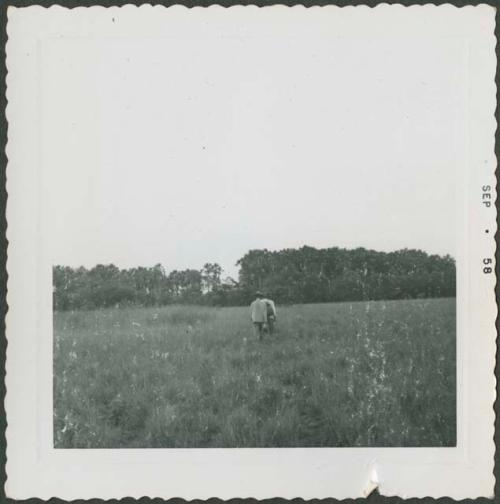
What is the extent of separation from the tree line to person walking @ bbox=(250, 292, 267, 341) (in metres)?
0.06

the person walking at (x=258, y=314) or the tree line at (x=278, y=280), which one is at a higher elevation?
the tree line at (x=278, y=280)

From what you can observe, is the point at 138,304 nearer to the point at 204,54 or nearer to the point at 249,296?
the point at 249,296

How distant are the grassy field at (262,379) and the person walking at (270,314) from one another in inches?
2.7

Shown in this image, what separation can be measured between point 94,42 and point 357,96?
7.26 ft

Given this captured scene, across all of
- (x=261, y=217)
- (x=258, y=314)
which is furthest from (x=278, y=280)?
(x=261, y=217)

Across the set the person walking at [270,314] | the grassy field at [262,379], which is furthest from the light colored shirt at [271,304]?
the grassy field at [262,379]

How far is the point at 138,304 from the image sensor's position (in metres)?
3.50

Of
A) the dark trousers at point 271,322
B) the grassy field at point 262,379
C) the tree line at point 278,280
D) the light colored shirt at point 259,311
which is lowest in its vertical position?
the grassy field at point 262,379

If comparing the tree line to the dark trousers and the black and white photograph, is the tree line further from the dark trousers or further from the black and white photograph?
the dark trousers

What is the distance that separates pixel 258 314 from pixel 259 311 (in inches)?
1.1

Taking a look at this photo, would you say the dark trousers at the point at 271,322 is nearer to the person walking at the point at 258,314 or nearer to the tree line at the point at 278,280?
the person walking at the point at 258,314

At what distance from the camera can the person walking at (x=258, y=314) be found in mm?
3342

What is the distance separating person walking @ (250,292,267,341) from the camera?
334cm

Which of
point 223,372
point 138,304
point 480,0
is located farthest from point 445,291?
point 138,304
